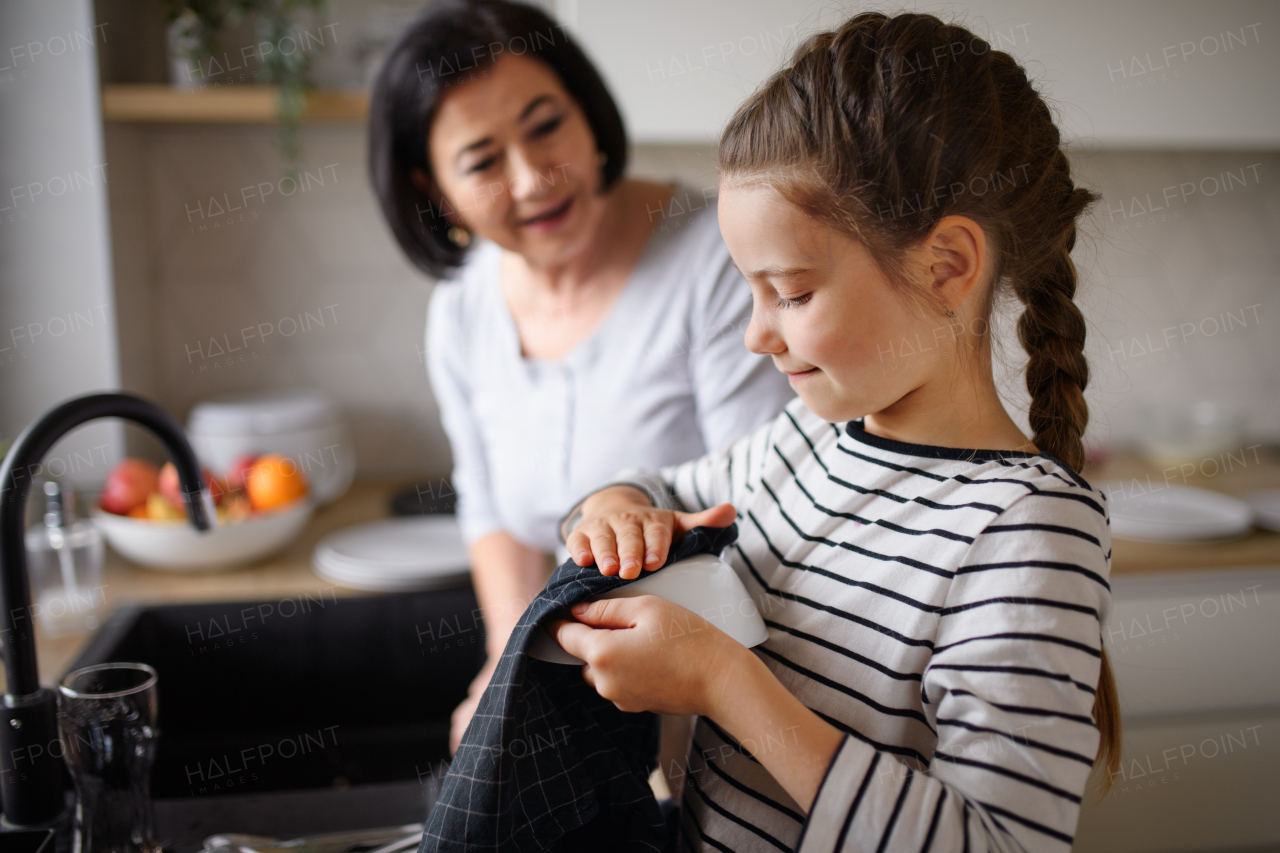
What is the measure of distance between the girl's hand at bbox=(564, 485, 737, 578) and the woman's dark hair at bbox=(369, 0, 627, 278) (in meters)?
0.61

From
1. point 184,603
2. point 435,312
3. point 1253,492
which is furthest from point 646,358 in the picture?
point 1253,492

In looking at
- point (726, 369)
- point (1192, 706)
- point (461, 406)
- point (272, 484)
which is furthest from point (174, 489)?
point (1192, 706)

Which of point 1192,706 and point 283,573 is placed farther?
point 283,573

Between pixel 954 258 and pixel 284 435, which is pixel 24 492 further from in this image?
pixel 284 435

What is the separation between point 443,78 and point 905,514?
2.55 feet

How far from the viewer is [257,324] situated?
1.82 metres

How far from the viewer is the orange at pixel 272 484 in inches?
56.9

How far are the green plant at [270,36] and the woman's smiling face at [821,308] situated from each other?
119 cm

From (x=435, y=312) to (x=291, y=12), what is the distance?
2.56ft

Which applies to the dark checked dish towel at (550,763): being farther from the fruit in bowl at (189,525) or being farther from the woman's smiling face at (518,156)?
the fruit in bowl at (189,525)

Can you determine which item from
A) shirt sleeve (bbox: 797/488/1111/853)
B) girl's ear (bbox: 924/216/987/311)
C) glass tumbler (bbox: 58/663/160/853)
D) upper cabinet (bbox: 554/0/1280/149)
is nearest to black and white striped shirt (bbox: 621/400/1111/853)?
shirt sleeve (bbox: 797/488/1111/853)

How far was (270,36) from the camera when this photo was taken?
1.52 metres

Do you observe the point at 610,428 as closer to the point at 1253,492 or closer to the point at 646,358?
the point at 646,358

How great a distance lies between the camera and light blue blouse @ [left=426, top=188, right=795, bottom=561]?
1.01 metres
